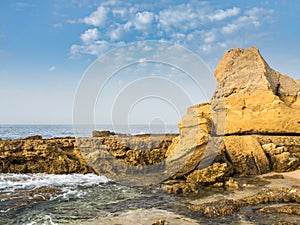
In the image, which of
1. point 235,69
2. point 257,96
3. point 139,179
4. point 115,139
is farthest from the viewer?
point 235,69

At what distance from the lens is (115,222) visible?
6.82m

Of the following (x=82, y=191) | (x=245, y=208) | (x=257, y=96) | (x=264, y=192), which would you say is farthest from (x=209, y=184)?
(x=257, y=96)

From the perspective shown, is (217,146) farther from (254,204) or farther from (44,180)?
(44,180)

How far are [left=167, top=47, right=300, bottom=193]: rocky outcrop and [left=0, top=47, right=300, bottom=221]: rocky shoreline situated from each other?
0.13 ft

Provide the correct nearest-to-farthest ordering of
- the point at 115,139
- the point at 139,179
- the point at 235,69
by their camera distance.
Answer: the point at 139,179 < the point at 115,139 < the point at 235,69

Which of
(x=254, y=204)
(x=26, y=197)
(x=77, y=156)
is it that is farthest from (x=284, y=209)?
(x=77, y=156)

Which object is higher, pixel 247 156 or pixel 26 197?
pixel 247 156

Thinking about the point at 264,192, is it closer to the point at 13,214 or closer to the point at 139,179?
the point at 139,179

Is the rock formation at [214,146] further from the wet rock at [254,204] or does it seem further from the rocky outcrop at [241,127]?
the wet rock at [254,204]

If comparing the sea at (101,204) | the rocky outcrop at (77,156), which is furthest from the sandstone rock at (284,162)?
the rocky outcrop at (77,156)

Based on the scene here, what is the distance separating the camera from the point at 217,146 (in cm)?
1293

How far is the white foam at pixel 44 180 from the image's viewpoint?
1146cm

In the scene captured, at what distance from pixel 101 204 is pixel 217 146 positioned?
21.4 feet

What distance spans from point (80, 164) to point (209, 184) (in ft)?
23.7
